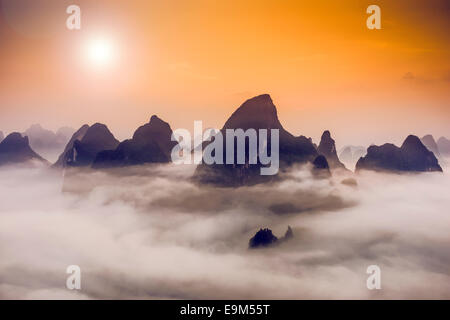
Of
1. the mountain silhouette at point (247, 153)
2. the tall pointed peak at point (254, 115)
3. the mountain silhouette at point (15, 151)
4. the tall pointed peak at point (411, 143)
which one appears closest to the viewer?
the tall pointed peak at point (254, 115)

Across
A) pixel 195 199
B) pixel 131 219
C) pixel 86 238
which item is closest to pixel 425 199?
pixel 195 199

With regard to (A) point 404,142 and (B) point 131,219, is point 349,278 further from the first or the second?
(A) point 404,142

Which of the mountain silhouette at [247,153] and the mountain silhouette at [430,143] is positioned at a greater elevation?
the mountain silhouette at [430,143]

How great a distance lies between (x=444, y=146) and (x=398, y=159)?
144ft

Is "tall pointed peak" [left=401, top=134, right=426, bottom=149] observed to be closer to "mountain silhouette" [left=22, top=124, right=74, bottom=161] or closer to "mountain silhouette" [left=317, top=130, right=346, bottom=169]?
"mountain silhouette" [left=317, top=130, right=346, bottom=169]

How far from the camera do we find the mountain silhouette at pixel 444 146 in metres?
120

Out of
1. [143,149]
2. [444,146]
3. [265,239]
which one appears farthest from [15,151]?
[444,146]

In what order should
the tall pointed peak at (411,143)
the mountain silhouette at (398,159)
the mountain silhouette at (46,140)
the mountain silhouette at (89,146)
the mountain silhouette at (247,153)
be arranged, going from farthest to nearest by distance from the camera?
the mountain silhouette at (46,140) → the tall pointed peak at (411,143) → the mountain silhouette at (89,146) → the mountain silhouette at (398,159) → the mountain silhouette at (247,153)

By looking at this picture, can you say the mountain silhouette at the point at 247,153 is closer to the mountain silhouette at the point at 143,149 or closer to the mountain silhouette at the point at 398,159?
the mountain silhouette at the point at 143,149

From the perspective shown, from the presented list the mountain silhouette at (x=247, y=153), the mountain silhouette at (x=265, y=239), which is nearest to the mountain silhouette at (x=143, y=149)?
the mountain silhouette at (x=247, y=153)

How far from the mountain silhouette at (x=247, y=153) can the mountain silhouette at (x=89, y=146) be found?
28.1 metres

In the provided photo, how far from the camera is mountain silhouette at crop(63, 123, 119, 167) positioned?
91250mm

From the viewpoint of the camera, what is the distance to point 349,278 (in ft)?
140

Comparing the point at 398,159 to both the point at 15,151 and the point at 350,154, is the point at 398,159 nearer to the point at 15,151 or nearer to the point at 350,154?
the point at 350,154
